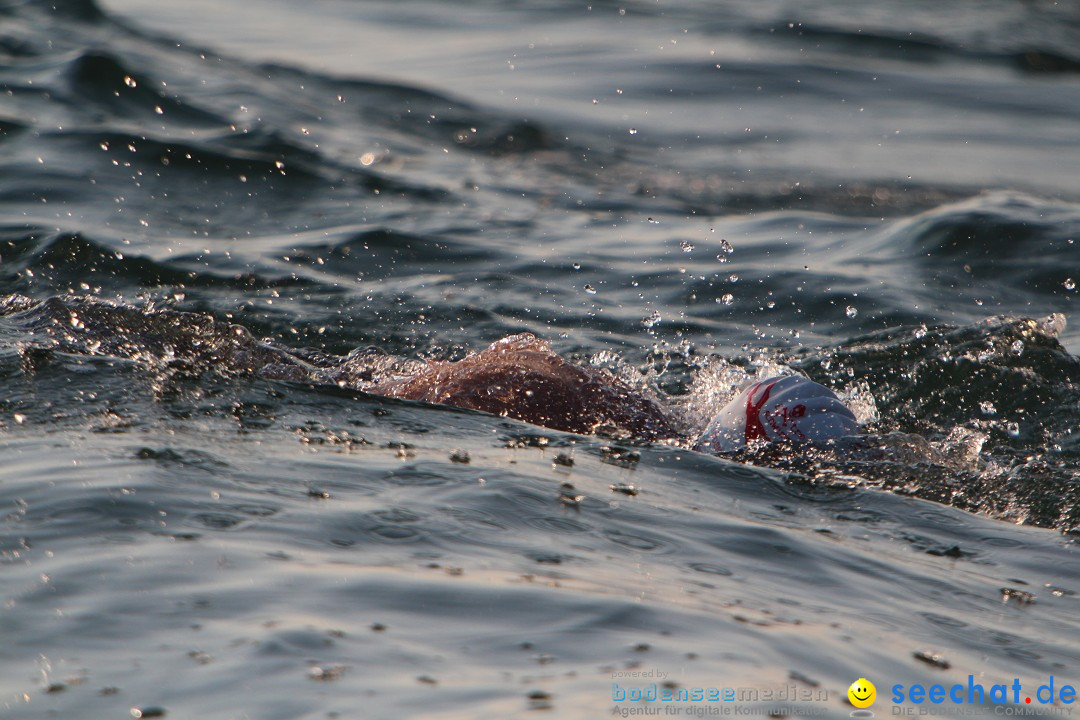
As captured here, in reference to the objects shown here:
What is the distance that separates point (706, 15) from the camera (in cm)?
1577

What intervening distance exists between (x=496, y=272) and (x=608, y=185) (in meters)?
2.58

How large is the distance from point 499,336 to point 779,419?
7.43 feet

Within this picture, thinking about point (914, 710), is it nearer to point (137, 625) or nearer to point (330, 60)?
point (137, 625)

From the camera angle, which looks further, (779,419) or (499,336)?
(499,336)

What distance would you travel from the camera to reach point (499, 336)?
21.3ft

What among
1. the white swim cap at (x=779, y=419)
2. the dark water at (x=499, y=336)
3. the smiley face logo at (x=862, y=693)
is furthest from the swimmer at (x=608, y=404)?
the smiley face logo at (x=862, y=693)

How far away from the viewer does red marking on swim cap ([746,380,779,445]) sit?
451 cm

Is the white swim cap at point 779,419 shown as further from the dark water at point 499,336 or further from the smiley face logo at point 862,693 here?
the smiley face logo at point 862,693

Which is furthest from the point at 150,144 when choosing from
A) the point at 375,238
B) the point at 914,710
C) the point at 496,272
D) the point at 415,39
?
the point at 914,710

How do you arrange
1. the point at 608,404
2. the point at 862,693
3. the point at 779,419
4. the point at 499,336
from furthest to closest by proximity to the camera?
the point at 499,336 < the point at 608,404 < the point at 779,419 < the point at 862,693

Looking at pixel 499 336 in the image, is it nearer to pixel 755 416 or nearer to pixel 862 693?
pixel 755 416

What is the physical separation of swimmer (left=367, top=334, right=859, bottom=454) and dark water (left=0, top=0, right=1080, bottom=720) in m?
0.18

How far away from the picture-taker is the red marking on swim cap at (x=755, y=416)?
4508 millimetres

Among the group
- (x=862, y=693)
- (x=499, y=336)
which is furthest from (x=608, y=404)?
(x=862, y=693)
